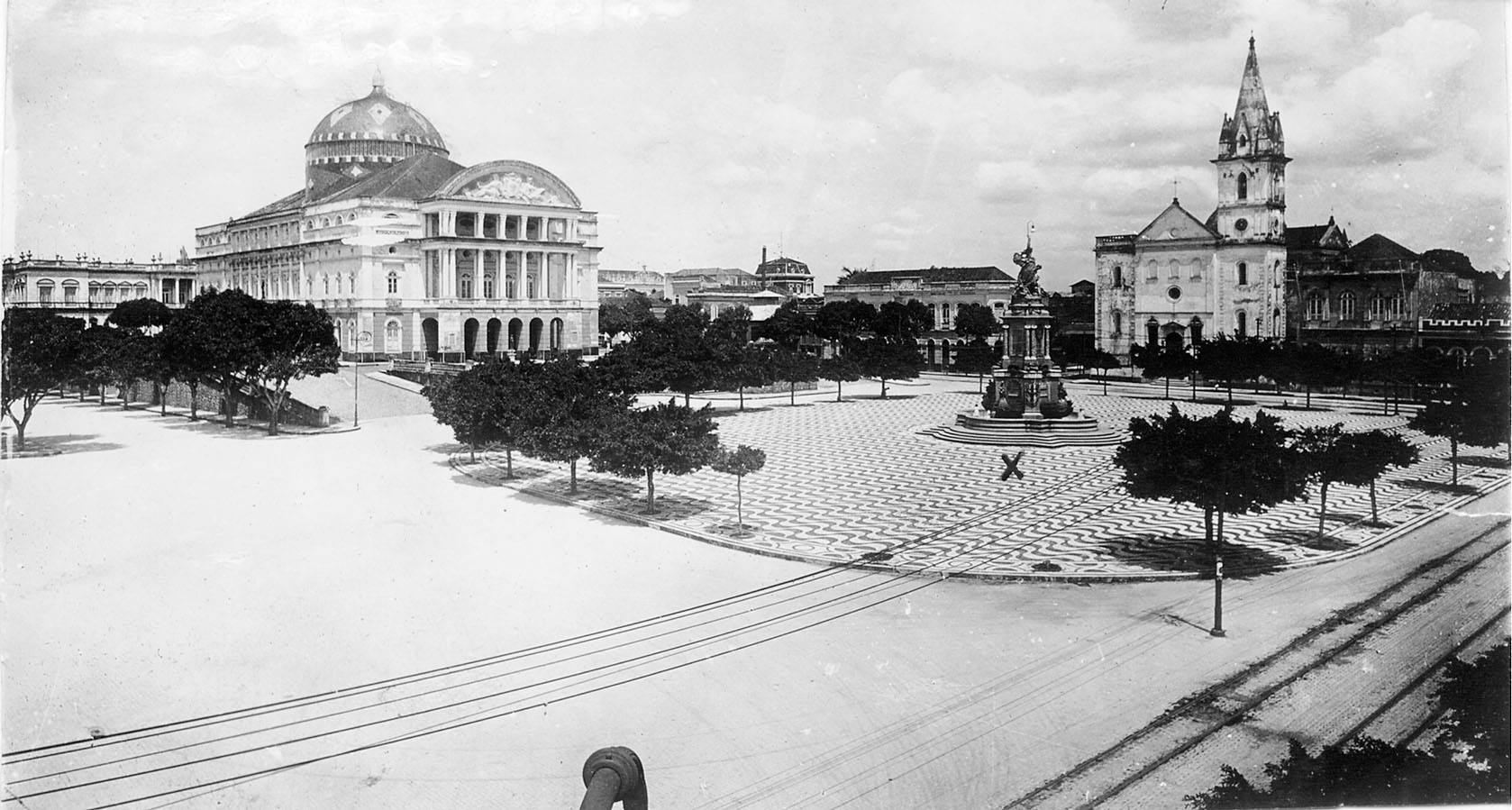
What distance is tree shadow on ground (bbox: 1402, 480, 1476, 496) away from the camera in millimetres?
21719

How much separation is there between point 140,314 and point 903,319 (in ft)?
159

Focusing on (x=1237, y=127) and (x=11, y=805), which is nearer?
(x=11, y=805)

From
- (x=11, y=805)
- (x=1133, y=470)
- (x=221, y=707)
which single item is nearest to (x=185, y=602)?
(x=221, y=707)

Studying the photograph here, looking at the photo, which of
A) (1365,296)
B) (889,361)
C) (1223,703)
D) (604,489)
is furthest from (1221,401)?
(1223,703)

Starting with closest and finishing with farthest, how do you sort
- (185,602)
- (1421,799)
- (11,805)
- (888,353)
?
(11,805) < (1421,799) < (185,602) < (888,353)

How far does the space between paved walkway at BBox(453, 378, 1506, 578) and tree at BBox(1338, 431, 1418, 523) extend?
846 mm

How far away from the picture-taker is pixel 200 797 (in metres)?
9.21

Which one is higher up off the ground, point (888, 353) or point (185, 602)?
point (888, 353)

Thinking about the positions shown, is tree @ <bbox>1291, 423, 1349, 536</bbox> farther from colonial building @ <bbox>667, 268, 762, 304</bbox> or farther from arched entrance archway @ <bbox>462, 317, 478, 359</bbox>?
colonial building @ <bbox>667, 268, 762, 304</bbox>

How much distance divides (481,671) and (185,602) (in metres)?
4.62

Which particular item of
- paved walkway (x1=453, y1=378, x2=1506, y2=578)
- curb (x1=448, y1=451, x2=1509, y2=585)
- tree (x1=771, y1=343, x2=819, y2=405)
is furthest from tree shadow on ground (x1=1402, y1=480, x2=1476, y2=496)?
tree (x1=771, y1=343, x2=819, y2=405)

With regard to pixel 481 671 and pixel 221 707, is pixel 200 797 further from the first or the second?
pixel 481 671

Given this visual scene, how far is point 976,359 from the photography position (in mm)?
61156

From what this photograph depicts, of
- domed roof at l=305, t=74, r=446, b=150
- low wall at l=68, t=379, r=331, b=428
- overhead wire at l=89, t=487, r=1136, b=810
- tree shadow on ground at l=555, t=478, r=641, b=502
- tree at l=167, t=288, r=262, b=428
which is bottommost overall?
overhead wire at l=89, t=487, r=1136, b=810
